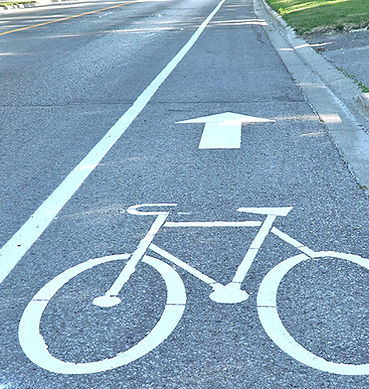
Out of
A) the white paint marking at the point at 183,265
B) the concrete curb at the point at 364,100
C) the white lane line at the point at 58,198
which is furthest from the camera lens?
the concrete curb at the point at 364,100

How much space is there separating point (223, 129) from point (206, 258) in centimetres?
333

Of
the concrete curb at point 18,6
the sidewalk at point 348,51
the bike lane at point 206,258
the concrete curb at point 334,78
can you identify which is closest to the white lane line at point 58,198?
the bike lane at point 206,258

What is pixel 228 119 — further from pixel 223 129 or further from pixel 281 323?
pixel 281 323

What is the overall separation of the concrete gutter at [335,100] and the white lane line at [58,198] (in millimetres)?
2249

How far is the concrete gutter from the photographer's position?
5855 millimetres

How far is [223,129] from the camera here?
6941 mm

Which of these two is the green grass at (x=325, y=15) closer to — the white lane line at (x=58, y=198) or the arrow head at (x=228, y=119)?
the white lane line at (x=58, y=198)

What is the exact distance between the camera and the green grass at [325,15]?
49.2 feet

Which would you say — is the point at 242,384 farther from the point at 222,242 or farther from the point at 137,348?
the point at 222,242

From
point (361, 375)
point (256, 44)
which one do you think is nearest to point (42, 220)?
point (361, 375)

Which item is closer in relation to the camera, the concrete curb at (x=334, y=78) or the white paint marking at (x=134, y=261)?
the white paint marking at (x=134, y=261)

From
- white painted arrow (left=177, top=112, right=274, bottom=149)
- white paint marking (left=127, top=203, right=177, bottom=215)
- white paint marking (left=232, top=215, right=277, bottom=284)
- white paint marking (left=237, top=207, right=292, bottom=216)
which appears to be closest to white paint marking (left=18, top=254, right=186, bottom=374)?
white paint marking (left=232, top=215, right=277, bottom=284)

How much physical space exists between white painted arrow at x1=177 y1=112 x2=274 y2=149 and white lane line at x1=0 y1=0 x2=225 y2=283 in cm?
89

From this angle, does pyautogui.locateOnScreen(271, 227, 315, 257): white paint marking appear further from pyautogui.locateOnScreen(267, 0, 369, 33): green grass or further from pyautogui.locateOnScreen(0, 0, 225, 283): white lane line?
pyautogui.locateOnScreen(267, 0, 369, 33): green grass
